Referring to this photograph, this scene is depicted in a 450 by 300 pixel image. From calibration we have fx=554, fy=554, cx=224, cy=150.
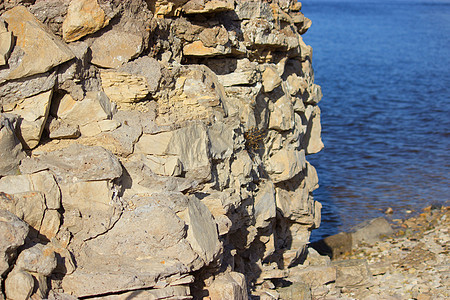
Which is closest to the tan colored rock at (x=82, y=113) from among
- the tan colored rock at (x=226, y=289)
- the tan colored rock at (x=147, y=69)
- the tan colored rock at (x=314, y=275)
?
the tan colored rock at (x=147, y=69)

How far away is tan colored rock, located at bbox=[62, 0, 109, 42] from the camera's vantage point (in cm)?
669

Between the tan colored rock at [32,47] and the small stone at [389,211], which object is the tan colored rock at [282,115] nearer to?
the tan colored rock at [32,47]

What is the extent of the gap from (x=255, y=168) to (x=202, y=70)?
1.80 meters

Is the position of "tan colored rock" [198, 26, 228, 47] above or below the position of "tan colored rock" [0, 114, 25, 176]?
above

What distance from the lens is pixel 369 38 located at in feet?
182

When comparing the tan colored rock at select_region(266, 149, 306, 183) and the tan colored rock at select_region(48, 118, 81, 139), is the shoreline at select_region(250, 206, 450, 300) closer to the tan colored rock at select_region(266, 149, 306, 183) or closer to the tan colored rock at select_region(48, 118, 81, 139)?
the tan colored rock at select_region(266, 149, 306, 183)

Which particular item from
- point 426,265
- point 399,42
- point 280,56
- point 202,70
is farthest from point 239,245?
point 399,42

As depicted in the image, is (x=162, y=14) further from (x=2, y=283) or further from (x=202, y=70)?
(x=2, y=283)

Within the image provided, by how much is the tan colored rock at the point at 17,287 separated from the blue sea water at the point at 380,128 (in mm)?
9722

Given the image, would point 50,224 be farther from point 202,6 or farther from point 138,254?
point 202,6

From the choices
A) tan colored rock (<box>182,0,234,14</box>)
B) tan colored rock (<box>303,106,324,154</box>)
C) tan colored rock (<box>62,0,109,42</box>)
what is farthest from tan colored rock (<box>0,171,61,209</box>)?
tan colored rock (<box>303,106,324,154</box>)

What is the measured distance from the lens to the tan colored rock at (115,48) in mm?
6957

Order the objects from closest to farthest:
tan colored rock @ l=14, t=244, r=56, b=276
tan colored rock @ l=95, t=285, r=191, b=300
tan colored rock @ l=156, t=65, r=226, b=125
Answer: tan colored rock @ l=14, t=244, r=56, b=276 < tan colored rock @ l=95, t=285, r=191, b=300 < tan colored rock @ l=156, t=65, r=226, b=125

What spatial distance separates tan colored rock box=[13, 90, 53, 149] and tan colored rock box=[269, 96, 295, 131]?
4.59 meters
